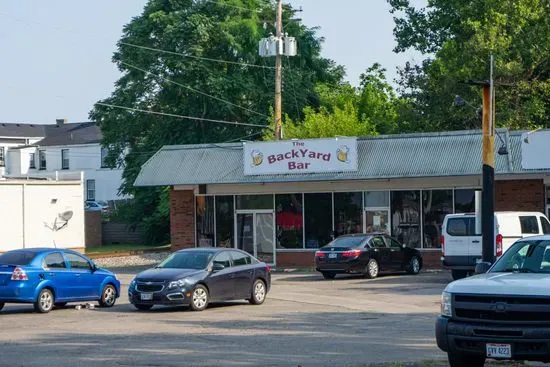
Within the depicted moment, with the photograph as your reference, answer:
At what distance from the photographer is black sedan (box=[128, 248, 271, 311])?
24.1 meters

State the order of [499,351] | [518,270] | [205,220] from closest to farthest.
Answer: [499,351] → [518,270] → [205,220]

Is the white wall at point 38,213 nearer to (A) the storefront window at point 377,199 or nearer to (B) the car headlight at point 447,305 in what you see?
(A) the storefront window at point 377,199

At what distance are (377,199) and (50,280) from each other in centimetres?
1932

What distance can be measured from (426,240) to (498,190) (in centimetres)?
345

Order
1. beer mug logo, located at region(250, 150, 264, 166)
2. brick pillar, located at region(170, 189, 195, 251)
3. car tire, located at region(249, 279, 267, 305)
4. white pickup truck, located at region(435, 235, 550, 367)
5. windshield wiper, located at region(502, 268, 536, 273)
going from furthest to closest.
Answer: brick pillar, located at region(170, 189, 195, 251) < beer mug logo, located at region(250, 150, 264, 166) < car tire, located at region(249, 279, 267, 305) < windshield wiper, located at region(502, 268, 536, 273) < white pickup truck, located at region(435, 235, 550, 367)

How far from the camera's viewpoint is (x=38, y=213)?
51281 millimetres

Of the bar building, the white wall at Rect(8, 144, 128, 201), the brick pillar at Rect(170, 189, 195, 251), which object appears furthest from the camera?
the white wall at Rect(8, 144, 128, 201)

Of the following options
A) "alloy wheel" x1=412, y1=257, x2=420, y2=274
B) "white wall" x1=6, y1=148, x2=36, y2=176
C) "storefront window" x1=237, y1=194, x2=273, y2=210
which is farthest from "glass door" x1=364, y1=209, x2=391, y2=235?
"white wall" x1=6, y1=148, x2=36, y2=176

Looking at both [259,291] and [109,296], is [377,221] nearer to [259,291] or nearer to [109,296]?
[259,291]

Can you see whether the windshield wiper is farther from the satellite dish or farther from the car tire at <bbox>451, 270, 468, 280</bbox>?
the satellite dish

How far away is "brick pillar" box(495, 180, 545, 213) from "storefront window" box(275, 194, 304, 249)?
8.20 m

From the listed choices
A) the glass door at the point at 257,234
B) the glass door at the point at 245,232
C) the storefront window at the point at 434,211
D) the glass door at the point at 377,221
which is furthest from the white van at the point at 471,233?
the glass door at the point at 245,232

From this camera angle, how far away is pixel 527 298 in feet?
40.1

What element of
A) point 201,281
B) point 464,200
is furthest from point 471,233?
point 201,281
